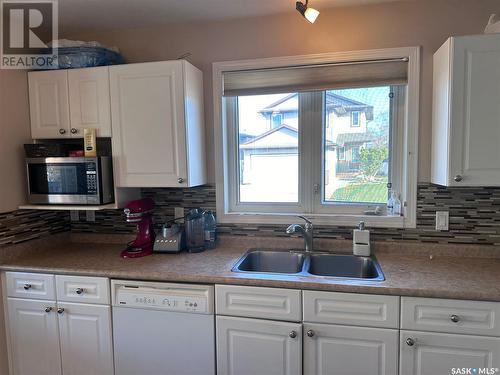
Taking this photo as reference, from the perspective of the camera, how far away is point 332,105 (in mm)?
2191

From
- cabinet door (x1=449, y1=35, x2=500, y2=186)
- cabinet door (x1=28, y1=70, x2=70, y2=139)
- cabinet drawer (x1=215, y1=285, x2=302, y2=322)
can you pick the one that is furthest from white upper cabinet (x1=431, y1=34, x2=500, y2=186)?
cabinet door (x1=28, y1=70, x2=70, y2=139)

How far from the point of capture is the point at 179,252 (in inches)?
83.0

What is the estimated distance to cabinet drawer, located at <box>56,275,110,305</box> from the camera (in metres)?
1.83

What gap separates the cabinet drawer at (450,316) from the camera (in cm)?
146

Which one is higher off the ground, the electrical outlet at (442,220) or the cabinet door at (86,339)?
the electrical outlet at (442,220)

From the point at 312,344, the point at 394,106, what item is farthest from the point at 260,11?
the point at 312,344

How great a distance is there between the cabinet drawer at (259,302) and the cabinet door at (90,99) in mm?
1231

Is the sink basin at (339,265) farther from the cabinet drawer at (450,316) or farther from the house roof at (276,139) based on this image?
the house roof at (276,139)

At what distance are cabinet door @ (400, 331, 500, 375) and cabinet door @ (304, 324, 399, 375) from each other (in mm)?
56

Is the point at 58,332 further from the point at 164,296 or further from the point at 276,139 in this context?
the point at 276,139

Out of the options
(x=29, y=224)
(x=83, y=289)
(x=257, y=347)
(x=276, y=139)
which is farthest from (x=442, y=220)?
(x=29, y=224)

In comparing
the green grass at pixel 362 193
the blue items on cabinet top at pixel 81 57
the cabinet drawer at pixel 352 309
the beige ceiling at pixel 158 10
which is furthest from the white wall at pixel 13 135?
the green grass at pixel 362 193

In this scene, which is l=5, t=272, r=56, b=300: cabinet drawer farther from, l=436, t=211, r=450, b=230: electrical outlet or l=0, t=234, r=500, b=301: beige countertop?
l=436, t=211, r=450, b=230: electrical outlet

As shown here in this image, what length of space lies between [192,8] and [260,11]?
417 mm
